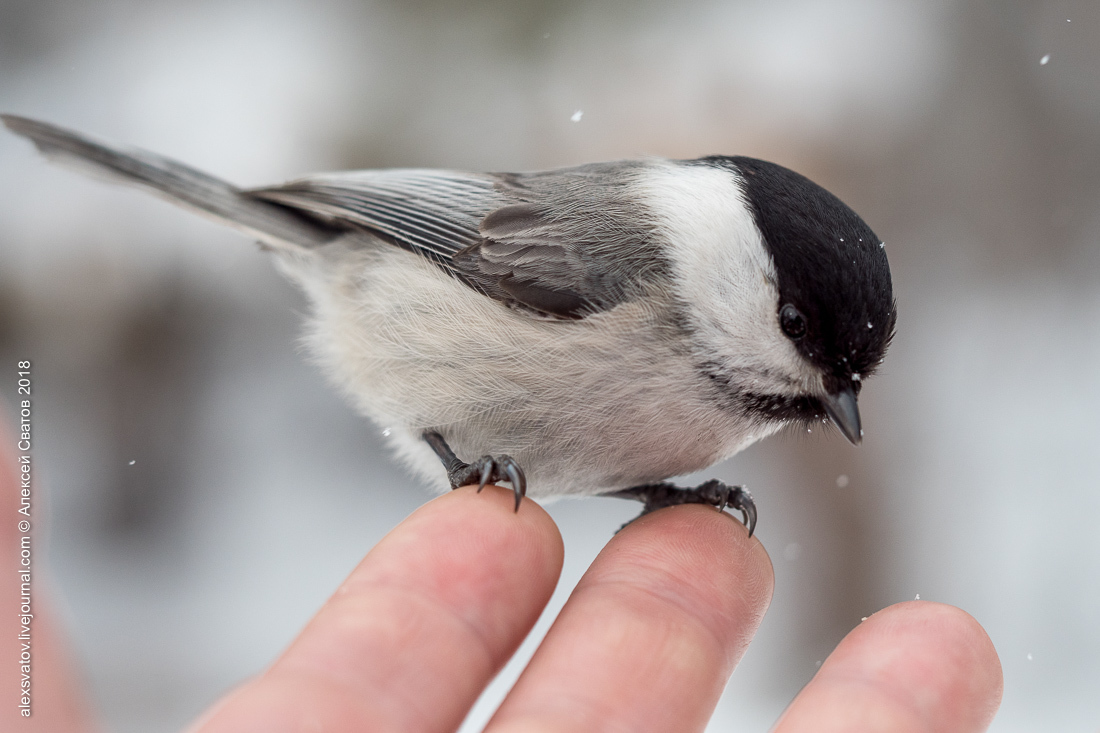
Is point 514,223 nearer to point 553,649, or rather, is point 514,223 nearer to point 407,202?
point 407,202

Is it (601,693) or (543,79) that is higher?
(543,79)

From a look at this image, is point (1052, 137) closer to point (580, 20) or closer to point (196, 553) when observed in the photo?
point (580, 20)

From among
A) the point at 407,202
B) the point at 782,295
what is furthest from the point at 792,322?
the point at 407,202

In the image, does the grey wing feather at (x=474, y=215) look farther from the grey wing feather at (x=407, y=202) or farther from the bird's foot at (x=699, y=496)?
the bird's foot at (x=699, y=496)

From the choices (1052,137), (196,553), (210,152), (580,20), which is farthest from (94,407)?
(1052,137)

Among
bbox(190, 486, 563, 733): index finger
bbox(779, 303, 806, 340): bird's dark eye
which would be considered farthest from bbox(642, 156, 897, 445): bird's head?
bbox(190, 486, 563, 733): index finger

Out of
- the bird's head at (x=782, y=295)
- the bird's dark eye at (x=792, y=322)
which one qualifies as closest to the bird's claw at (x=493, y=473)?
the bird's head at (x=782, y=295)

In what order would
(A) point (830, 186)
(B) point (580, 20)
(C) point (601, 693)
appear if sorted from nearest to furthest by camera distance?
(C) point (601, 693)
(A) point (830, 186)
(B) point (580, 20)
